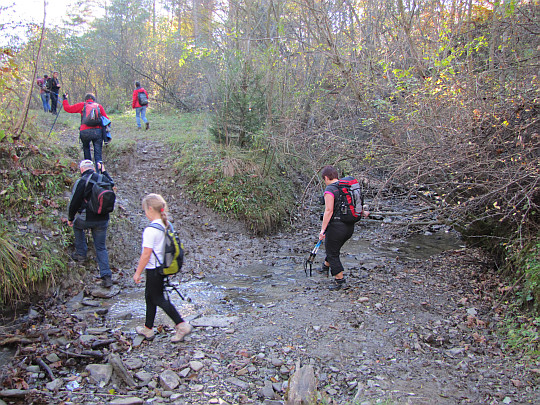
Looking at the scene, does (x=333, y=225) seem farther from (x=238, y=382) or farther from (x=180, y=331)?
(x=238, y=382)

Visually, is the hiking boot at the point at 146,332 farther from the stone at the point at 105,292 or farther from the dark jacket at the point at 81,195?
the dark jacket at the point at 81,195

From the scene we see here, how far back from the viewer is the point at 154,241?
13.9 ft

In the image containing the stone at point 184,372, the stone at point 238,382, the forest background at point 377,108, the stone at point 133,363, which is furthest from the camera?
the forest background at point 377,108

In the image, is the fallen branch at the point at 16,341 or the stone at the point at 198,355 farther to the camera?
the fallen branch at the point at 16,341

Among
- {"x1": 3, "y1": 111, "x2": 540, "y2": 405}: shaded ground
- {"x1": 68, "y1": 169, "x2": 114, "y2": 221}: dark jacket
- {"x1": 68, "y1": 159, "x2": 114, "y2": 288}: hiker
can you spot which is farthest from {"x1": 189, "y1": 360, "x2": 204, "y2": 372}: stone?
{"x1": 68, "y1": 169, "x2": 114, "y2": 221}: dark jacket

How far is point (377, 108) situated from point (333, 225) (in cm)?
320

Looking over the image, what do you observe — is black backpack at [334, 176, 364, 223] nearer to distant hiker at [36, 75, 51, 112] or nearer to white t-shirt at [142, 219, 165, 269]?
white t-shirt at [142, 219, 165, 269]

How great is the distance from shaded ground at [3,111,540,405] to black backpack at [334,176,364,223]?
1.21 metres

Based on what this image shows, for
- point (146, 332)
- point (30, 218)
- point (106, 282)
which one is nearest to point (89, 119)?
point (30, 218)

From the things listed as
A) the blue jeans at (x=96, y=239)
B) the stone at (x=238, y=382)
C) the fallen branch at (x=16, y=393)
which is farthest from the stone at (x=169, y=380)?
the blue jeans at (x=96, y=239)

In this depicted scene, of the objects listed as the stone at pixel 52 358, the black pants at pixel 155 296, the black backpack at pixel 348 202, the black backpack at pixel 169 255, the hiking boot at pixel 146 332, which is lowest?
the stone at pixel 52 358

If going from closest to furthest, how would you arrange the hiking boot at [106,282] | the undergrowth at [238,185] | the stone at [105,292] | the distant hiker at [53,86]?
the stone at [105,292], the hiking boot at [106,282], the undergrowth at [238,185], the distant hiker at [53,86]

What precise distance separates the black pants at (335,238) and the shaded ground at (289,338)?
0.47 m

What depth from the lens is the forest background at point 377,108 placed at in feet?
17.3
